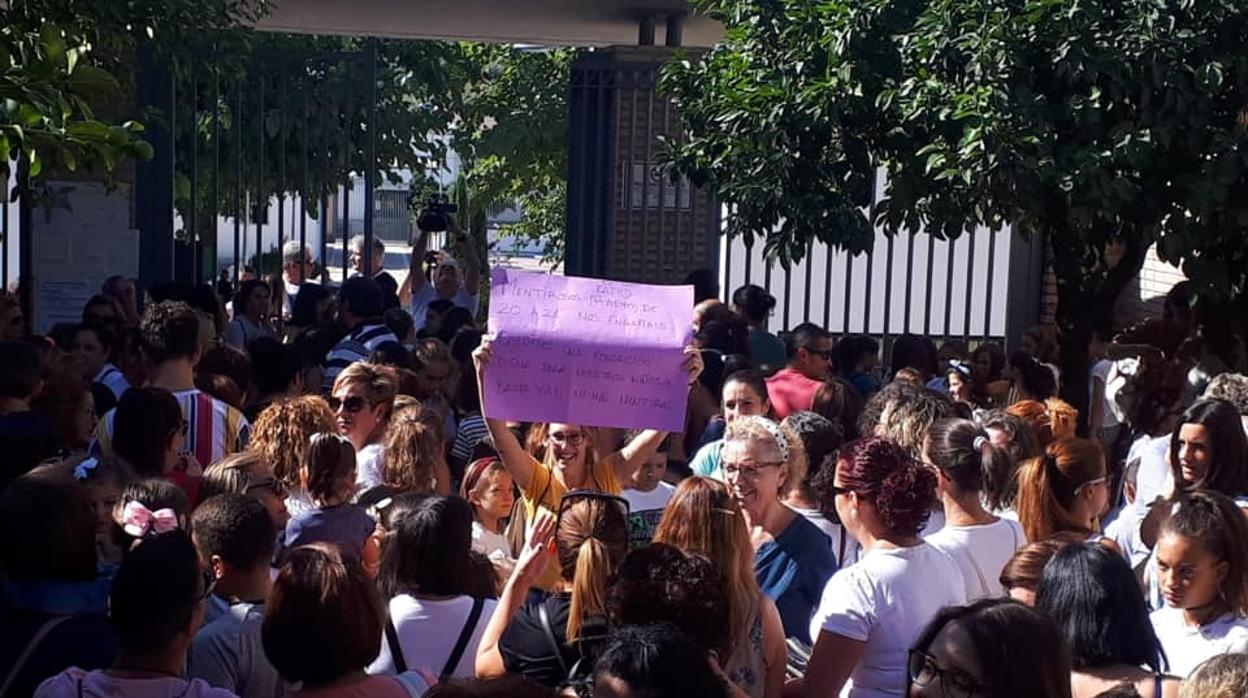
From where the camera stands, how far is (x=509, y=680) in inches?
112

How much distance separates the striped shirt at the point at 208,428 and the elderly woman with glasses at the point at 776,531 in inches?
82.7

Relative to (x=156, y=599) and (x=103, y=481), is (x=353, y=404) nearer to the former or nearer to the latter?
(x=103, y=481)

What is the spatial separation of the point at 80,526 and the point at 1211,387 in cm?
463

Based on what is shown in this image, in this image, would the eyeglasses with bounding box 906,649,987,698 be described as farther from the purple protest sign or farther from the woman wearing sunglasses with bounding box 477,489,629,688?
the purple protest sign

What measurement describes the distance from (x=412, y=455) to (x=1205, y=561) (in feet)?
9.22

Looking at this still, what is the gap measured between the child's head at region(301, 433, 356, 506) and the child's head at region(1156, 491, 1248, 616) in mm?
2491

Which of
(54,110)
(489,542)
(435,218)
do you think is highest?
(54,110)

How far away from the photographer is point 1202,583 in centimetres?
456

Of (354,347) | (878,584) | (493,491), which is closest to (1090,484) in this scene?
(878,584)

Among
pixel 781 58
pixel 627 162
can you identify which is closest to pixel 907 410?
pixel 781 58

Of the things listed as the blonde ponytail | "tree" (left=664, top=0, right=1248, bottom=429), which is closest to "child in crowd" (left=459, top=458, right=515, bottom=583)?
the blonde ponytail

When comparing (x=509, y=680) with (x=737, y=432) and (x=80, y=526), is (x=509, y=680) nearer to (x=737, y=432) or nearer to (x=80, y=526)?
(x=80, y=526)

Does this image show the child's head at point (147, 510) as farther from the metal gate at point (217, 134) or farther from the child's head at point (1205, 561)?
the metal gate at point (217, 134)

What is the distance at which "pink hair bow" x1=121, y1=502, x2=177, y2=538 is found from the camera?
4.68 m
